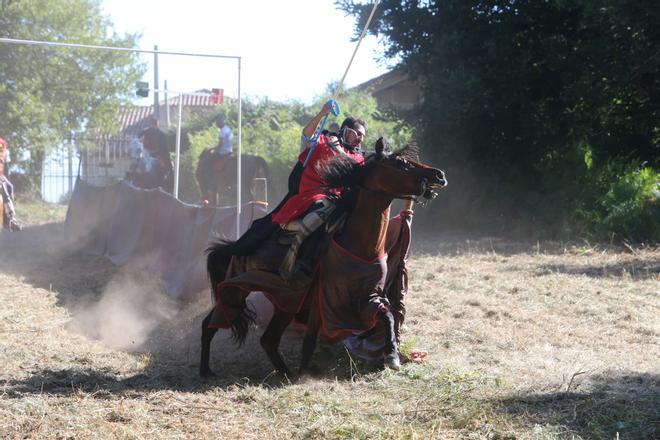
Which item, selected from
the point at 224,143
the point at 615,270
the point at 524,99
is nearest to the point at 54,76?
the point at 224,143

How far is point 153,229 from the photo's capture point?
504 inches

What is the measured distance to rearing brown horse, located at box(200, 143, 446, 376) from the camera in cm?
645

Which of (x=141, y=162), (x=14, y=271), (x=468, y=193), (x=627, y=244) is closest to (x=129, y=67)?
(x=141, y=162)

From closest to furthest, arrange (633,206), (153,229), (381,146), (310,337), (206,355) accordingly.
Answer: (381,146) < (310,337) < (206,355) < (153,229) < (633,206)

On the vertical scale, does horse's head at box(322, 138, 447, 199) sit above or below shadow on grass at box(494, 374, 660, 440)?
above

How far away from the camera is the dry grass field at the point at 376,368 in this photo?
5.38 m

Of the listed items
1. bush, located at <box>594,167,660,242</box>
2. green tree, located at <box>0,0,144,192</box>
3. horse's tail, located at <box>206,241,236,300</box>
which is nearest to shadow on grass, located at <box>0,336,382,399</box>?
horse's tail, located at <box>206,241,236,300</box>

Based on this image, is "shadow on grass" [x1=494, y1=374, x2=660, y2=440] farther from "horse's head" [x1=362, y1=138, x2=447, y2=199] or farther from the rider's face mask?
the rider's face mask

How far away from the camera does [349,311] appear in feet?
21.4

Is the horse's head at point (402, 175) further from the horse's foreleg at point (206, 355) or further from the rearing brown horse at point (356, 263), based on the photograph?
the horse's foreleg at point (206, 355)

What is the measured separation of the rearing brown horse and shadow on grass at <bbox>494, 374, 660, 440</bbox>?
1341 mm

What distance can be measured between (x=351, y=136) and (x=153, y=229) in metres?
6.33

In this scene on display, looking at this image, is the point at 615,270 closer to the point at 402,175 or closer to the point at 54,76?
the point at 402,175

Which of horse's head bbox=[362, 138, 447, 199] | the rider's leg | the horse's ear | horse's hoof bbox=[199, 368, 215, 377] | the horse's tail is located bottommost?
horse's hoof bbox=[199, 368, 215, 377]
